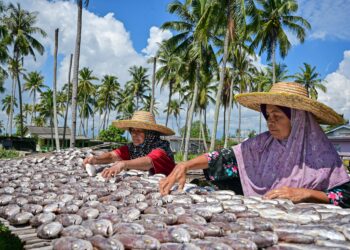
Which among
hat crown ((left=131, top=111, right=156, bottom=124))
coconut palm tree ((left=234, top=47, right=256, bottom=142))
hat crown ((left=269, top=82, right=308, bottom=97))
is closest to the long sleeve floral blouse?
hat crown ((left=269, top=82, right=308, bottom=97))

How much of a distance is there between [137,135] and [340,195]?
2.95 meters

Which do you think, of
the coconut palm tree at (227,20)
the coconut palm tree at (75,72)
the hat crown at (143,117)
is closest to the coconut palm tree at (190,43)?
the coconut palm tree at (227,20)

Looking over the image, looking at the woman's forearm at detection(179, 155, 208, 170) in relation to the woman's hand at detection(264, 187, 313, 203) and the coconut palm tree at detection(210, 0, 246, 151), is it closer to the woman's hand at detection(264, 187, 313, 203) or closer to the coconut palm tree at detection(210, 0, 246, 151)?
the woman's hand at detection(264, 187, 313, 203)

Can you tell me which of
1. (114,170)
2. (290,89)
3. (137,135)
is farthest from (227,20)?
(290,89)

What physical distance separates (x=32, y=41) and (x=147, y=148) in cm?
3195

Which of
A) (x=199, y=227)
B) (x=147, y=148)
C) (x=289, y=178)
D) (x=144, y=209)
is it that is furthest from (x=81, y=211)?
(x=147, y=148)

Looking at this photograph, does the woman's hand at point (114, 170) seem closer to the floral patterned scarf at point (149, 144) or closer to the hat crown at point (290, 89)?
the floral patterned scarf at point (149, 144)

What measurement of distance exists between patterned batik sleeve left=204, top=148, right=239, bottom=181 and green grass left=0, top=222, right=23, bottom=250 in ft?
6.62

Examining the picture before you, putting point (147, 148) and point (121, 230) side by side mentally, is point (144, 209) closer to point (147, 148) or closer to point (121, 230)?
point (121, 230)

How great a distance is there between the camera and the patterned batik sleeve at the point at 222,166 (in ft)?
11.6

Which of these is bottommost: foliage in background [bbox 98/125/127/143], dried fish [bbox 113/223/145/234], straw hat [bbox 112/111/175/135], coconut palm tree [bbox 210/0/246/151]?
dried fish [bbox 113/223/145/234]

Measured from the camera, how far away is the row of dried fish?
1842 millimetres

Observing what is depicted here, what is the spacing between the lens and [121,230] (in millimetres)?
2006

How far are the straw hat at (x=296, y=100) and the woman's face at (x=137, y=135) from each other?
2161 mm
